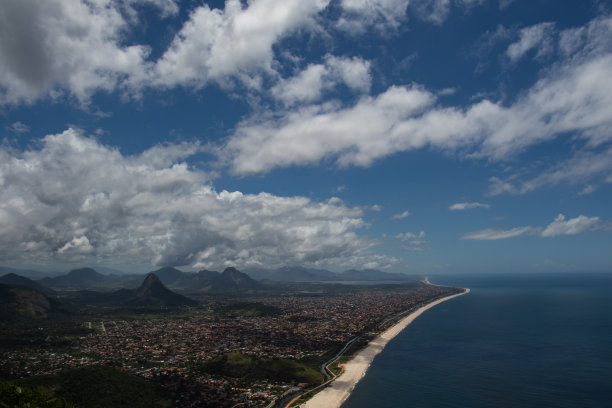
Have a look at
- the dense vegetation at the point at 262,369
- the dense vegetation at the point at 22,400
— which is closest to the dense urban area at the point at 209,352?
the dense vegetation at the point at 262,369

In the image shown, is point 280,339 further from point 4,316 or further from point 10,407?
point 4,316

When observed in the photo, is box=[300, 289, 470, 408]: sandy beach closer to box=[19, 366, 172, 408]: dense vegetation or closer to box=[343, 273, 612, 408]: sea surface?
box=[343, 273, 612, 408]: sea surface

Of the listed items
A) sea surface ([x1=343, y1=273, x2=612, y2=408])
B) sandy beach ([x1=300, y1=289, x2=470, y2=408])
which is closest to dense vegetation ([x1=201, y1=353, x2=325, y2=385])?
sandy beach ([x1=300, y1=289, x2=470, y2=408])

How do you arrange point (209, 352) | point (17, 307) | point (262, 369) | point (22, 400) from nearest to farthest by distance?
point (22, 400), point (262, 369), point (209, 352), point (17, 307)

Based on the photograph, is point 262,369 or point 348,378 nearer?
point 348,378

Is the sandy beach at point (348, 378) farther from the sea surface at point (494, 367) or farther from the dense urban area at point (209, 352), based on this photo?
the dense urban area at point (209, 352)

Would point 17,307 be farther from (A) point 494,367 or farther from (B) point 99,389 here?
(A) point 494,367

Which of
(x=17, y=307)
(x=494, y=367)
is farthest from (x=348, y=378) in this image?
(x=17, y=307)
